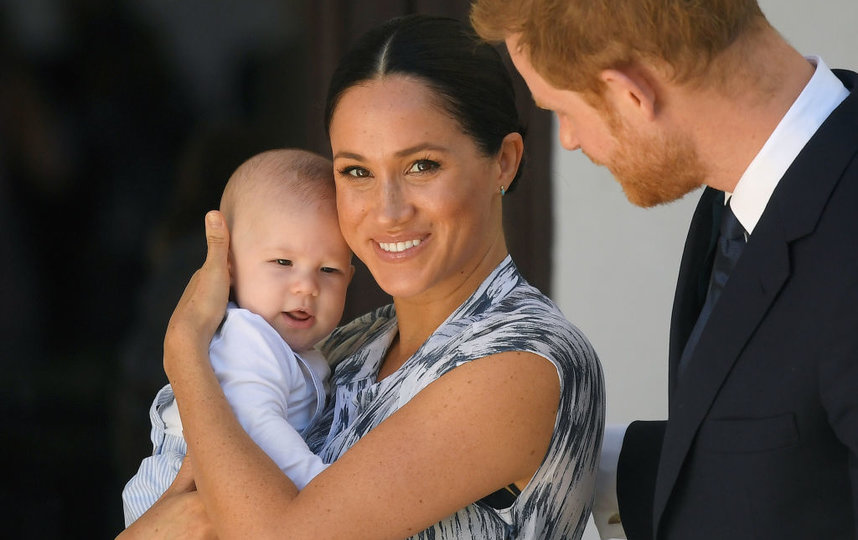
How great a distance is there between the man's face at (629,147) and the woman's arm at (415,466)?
33cm

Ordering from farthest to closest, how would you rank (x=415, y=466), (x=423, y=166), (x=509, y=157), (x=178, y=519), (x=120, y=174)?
1. (x=120, y=174)
2. (x=509, y=157)
3. (x=423, y=166)
4. (x=178, y=519)
5. (x=415, y=466)

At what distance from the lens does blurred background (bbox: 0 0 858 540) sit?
3.24m

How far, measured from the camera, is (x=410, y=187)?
196 centimetres

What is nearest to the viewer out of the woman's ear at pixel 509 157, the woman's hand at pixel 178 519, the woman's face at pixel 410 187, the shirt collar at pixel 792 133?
the shirt collar at pixel 792 133

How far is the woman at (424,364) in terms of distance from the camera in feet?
5.33

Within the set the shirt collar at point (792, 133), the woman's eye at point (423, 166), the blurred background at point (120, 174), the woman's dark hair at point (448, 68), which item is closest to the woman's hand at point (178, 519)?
the woman's eye at point (423, 166)

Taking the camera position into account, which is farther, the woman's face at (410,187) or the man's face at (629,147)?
the woman's face at (410,187)

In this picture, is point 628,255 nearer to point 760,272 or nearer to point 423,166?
point 423,166

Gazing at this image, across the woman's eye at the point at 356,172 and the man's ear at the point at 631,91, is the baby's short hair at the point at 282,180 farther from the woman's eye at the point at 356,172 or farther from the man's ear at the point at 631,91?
the man's ear at the point at 631,91

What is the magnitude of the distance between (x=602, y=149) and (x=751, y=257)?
0.29 metres

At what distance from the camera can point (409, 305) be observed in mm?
2188

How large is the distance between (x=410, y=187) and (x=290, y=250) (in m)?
0.30

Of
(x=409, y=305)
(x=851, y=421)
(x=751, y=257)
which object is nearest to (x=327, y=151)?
(x=409, y=305)

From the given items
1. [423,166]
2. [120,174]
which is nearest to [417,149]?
[423,166]
